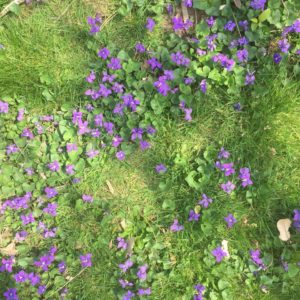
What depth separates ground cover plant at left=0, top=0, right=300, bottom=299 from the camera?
9.74ft

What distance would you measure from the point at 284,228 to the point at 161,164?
3.54ft

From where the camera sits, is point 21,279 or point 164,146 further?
point 164,146

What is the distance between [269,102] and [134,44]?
122cm

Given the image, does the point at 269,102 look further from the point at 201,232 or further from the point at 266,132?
the point at 201,232

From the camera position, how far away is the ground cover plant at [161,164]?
2.97 metres

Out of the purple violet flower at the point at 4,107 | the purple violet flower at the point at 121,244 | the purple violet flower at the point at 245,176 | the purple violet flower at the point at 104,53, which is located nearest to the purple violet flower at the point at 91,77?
the purple violet flower at the point at 104,53

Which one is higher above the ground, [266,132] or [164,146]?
[164,146]

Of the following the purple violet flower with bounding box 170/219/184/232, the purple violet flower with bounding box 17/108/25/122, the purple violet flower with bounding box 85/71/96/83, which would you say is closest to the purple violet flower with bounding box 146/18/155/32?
the purple violet flower with bounding box 85/71/96/83

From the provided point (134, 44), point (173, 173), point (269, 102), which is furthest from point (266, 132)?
point (134, 44)

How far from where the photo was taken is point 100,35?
10.5ft

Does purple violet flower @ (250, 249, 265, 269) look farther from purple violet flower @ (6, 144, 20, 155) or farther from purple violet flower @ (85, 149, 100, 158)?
purple violet flower @ (6, 144, 20, 155)

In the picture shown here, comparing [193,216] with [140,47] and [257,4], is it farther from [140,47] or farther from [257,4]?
[257,4]

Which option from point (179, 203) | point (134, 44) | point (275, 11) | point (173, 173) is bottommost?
point (179, 203)

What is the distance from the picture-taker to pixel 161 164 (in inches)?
120
